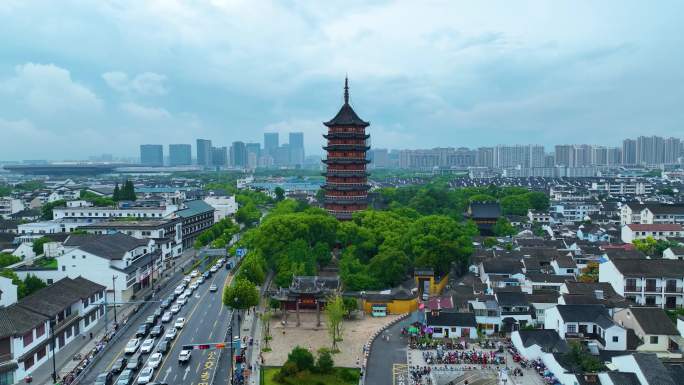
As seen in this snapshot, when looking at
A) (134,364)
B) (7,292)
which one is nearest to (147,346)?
(134,364)

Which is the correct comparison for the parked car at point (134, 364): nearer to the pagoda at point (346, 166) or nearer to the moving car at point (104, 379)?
the moving car at point (104, 379)

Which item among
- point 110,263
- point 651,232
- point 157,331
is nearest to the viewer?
point 157,331

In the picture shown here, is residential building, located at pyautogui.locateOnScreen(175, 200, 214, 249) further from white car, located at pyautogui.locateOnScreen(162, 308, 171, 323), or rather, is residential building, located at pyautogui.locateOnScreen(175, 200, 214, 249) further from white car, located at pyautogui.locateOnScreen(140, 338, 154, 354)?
white car, located at pyautogui.locateOnScreen(140, 338, 154, 354)

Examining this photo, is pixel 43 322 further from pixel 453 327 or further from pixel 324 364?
pixel 453 327

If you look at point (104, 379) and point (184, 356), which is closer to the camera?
point (104, 379)

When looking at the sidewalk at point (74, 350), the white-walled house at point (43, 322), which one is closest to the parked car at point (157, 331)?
the sidewalk at point (74, 350)

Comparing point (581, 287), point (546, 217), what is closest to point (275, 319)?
point (581, 287)

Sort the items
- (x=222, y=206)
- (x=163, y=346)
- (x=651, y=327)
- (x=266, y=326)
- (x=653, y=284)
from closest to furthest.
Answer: (x=651, y=327) < (x=163, y=346) < (x=266, y=326) < (x=653, y=284) < (x=222, y=206)
